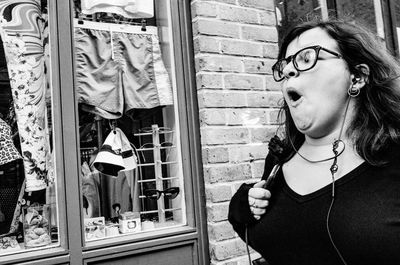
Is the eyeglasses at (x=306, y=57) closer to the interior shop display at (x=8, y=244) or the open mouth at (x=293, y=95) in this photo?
the open mouth at (x=293, y=95)

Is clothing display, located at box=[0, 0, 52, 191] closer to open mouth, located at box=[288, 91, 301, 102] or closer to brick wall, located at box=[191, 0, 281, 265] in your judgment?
brick wall, located at box=[191, 0, 281, 265]

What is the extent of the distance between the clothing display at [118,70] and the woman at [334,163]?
1.25m

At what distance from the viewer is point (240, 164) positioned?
237 centimetres

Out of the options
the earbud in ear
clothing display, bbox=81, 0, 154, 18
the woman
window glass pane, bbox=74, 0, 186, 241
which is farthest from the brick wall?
the earbud in ear

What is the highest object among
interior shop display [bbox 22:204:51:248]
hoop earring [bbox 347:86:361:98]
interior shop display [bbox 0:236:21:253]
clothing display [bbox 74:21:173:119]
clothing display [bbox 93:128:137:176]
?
clothing display [bbox 74:21:173:119]

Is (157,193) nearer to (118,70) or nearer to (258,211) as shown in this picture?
(118,70)

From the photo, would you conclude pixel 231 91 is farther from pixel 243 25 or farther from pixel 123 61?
pixel 123 61

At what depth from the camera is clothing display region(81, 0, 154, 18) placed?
243cm

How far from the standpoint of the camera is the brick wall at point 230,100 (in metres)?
2.29

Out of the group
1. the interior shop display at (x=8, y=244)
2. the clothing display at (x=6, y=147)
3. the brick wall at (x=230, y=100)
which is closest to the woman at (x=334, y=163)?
the brick wall at (x=230, y=100)

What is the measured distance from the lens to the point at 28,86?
2.24m

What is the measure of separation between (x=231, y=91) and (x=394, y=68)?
1171 millimetres

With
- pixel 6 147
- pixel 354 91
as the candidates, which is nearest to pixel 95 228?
pixel 6 147

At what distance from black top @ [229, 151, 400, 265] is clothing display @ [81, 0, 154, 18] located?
A: 5.80 feet
